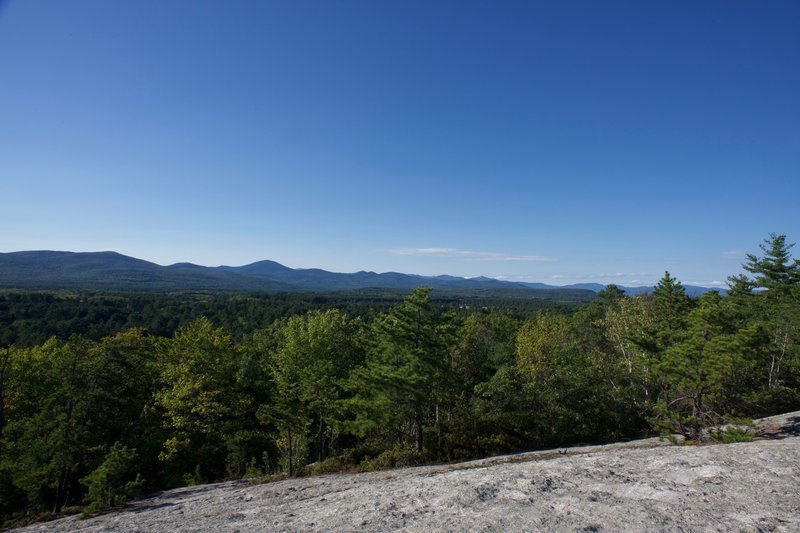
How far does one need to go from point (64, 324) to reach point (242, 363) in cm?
5537

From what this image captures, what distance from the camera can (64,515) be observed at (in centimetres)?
1633

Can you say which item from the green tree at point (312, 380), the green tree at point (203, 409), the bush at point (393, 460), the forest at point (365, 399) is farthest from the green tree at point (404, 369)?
the green tree at point (203, 409)

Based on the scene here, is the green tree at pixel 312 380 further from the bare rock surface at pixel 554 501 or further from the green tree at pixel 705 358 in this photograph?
the green tree at pixel 705 358

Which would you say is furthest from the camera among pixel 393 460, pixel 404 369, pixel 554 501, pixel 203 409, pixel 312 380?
pixel 203 409

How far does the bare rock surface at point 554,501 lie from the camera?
801 centimetres

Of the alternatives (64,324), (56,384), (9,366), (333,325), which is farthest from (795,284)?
(64,324)

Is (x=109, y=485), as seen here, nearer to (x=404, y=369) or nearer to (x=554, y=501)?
(x=404, y=369)

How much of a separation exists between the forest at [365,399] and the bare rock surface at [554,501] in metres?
4.06

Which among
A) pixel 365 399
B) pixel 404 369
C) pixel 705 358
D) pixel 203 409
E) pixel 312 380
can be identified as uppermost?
pixel 705 358

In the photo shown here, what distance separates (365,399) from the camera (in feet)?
63.9

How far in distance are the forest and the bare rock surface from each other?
13.3 ft

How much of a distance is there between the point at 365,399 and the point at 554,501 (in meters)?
11.7

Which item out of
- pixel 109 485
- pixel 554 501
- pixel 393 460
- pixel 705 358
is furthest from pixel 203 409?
pixel 705 358

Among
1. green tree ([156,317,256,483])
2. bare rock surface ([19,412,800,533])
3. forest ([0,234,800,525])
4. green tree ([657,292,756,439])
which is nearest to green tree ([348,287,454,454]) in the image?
forest ([0,234,800,525])
